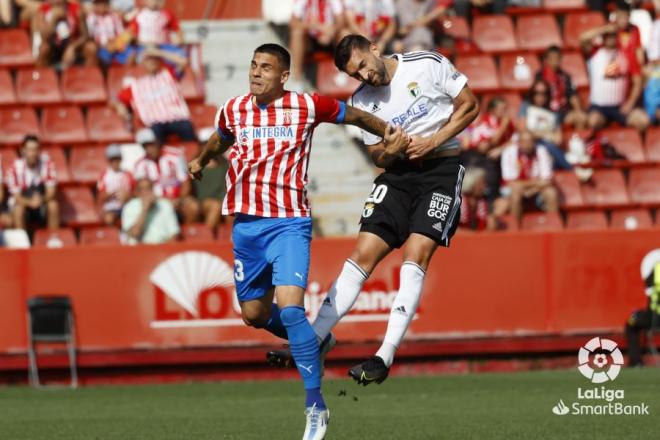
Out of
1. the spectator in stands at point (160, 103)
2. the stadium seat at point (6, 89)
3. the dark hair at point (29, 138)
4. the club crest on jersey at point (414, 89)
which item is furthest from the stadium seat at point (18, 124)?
the club crest on jersey at point (414, 89)

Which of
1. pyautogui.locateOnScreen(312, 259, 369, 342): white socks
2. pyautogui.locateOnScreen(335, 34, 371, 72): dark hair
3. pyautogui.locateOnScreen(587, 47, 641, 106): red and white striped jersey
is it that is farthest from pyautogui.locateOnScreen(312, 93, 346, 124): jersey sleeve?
pyautogui.locateOnScreen(587, 47, 641, 106): red and white striped jersey

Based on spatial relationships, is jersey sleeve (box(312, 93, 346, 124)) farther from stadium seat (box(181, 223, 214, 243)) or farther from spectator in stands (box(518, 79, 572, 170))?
spectator in stands (box(518, 79, 572, 170))

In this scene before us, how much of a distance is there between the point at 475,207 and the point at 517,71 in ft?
Answer: 10.5

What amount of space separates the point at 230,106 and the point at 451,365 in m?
6.37

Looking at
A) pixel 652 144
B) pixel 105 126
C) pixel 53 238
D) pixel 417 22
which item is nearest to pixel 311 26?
pixel 417 22

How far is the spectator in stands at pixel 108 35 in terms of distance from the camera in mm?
18359

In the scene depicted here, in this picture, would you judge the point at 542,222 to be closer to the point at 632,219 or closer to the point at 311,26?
the point at 632,219

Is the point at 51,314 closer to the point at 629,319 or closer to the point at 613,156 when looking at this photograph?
the point at 629,319

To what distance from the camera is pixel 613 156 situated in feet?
57.3

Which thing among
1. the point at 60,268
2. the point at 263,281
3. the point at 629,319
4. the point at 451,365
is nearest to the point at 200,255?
the point at 60,268

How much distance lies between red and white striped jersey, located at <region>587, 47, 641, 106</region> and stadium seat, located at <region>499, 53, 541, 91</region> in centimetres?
77

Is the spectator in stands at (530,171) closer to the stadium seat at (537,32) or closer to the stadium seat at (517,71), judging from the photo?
the stadium seat at (517,71)

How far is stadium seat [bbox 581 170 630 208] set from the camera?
17125 mm

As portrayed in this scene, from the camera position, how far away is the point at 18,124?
1761cm
